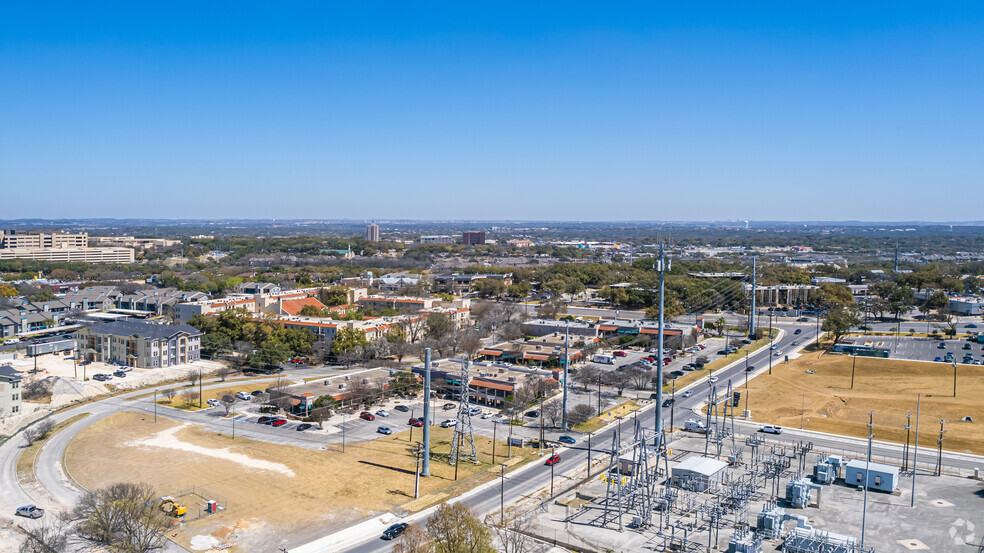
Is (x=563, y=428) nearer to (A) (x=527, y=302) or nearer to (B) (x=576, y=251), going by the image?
Result: (A) (x=527, y=302)

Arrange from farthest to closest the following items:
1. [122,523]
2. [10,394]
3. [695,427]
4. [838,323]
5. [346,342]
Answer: [838,323] < [346,342] < [10,394] < [695,427] < [122,523]

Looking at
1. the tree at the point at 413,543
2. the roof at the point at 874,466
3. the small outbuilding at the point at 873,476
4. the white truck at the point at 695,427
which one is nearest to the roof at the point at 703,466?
the small outbuilding at the point at 873,476

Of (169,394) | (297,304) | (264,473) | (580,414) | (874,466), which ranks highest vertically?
(297,304)

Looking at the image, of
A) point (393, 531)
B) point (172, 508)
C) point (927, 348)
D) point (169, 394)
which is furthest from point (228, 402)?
point (927, 348)

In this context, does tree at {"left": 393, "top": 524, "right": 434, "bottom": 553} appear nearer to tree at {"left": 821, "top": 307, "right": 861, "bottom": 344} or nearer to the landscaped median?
the landscaped median

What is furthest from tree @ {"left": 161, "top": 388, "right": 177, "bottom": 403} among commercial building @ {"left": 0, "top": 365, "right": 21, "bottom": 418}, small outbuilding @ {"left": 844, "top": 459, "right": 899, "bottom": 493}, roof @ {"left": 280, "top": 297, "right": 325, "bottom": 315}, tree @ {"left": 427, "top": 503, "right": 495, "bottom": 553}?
small outbuilding @ {"left": 844, "top": 459, "right": 899, "bottom": 493}

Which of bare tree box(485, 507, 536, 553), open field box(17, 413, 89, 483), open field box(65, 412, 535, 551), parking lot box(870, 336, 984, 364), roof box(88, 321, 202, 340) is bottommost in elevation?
open field box(17, 413, 89, 483)

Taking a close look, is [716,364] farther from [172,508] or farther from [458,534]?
[172,508]
